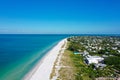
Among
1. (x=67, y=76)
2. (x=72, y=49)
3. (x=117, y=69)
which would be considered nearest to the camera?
(x=67, y=76)

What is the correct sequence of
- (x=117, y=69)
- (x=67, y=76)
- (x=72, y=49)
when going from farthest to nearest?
1. (x=72, y=49)
2. (x=117, y=69)
3. (x=67, y=76)

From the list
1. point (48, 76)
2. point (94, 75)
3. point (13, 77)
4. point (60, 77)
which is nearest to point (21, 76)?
point (13, 77)

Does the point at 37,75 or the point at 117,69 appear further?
the point at 117,69

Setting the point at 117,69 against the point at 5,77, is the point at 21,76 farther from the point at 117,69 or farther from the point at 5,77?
the point at 117,69

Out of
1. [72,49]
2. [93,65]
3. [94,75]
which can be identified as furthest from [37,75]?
[72,49]

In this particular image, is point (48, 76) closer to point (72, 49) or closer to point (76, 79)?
point (76, 79)

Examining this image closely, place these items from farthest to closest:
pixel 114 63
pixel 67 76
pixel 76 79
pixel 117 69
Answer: pixel 114 63
pixel 117 69
pixel 67 76
pixel 76 79

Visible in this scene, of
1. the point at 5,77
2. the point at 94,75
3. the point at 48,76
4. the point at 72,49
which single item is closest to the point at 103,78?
the point at 94,75

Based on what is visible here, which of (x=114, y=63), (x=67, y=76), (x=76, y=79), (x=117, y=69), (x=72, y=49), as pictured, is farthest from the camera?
(x=72, y=49)

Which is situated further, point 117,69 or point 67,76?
point 117,69
